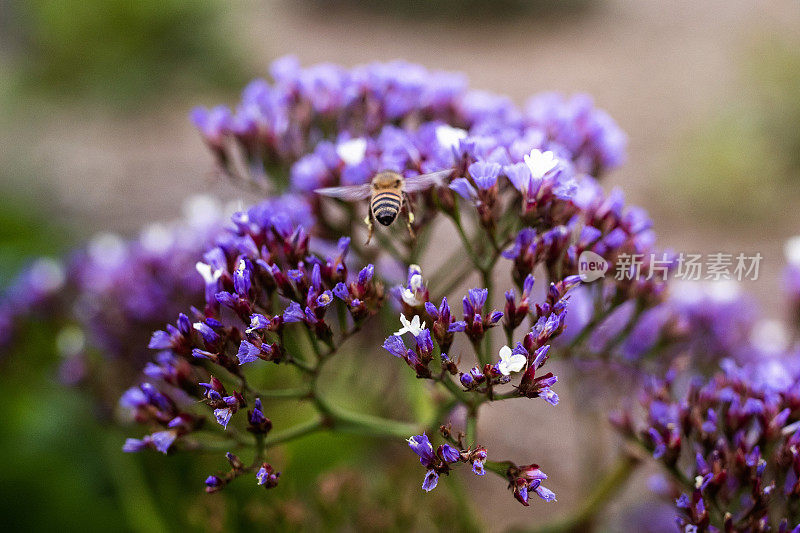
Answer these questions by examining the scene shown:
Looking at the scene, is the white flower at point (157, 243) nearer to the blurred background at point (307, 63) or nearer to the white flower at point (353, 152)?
the blurred background at point (307, 63)

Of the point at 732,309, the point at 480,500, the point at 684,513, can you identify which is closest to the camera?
the point at 684,513

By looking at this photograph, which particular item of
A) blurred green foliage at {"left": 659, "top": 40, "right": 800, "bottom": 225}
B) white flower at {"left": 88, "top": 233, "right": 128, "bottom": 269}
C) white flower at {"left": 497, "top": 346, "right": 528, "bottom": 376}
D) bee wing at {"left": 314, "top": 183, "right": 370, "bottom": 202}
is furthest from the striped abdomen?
blurred green foliage at {"left": 659, "top": 40, "right": 800, "bottom": 225}

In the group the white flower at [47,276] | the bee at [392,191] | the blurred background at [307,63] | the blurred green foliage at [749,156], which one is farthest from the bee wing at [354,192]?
the blurred green foliage at [749,156]

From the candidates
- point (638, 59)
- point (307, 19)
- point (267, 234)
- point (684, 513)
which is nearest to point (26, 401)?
point (267, 234)

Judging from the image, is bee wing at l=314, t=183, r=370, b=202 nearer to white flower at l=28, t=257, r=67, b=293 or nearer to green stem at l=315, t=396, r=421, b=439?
green stem at l=315, t=396, r=421, b=439

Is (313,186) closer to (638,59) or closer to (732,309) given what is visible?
(732,309)

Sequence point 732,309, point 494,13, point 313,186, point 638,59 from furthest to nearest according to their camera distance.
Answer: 1. point 494,13
2. point 638,59
3. point 732,309
4. point 313,186
